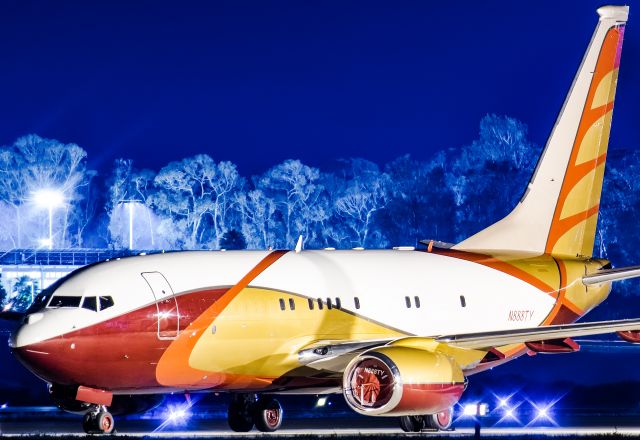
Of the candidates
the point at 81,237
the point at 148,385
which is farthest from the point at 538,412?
the point at 81,237

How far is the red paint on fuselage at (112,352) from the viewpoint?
Result: 31.8 metres

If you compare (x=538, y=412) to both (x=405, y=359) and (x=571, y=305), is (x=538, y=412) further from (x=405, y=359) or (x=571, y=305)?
(x=405, y=359)

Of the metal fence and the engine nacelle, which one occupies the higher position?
the metal fence

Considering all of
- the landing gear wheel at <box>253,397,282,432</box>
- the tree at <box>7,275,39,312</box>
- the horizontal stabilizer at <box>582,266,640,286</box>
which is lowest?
the landing gear wheel at <box>253,397,282,432</box>

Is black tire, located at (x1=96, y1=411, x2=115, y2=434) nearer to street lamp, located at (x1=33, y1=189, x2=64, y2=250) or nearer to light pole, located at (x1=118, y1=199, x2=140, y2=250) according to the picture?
light pole, located at (x1=118, y1=199, x2=140, y2=250)

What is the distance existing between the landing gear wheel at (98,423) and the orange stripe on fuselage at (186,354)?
1.47m

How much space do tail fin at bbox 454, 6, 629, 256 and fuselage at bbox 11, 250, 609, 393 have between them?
1.41 m

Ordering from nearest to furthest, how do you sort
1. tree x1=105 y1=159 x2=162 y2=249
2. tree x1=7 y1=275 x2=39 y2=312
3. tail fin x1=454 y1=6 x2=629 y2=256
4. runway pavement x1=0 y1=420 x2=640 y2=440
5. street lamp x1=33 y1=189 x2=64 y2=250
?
runway pavement x1=0 y1=420 x2=640 y2=440, tail fin x1=454 y1=6 x2=629 y2=256, tree x1=7 y1=275 x2=39 y2=312, tree x1=105 y1=159 x2=162 y2=249, street lamp x1=33 y1=189 x2=64 y2=250

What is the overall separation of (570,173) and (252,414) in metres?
11.8

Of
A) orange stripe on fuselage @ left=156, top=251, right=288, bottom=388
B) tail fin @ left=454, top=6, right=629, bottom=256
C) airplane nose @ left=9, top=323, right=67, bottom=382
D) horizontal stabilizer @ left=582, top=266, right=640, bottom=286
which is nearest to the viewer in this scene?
Answer: airplane nose @ left=9, top=323, right=67, bottom=382

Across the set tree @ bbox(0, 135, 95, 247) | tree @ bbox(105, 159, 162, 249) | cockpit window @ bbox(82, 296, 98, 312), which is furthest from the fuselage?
tree @ bbox(0, 135, 95, 247)

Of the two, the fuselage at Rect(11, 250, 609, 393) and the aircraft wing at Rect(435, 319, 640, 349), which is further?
the aircraft wing at Rect(435, 319, 640, 349)

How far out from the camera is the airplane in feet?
108

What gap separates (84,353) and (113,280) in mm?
1954
